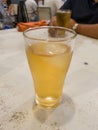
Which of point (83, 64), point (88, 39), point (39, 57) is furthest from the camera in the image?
point (88, 39)

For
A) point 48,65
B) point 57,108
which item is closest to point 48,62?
point 48,65

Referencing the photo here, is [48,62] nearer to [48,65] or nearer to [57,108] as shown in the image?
[48,65]

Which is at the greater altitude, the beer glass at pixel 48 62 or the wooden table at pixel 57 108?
the beer glass at pixel 48 62

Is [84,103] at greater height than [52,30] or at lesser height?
lesser

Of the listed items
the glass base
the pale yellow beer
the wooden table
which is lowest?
the wooden table

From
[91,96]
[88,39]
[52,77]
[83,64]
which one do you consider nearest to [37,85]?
[52,77]

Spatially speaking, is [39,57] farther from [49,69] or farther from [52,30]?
[52,30]
